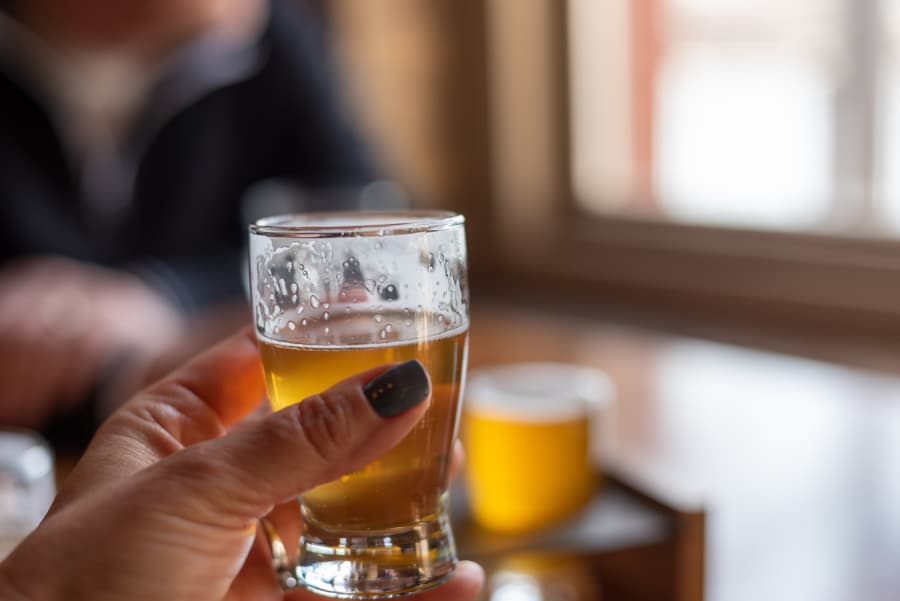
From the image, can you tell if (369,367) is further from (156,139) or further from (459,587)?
(156,139)

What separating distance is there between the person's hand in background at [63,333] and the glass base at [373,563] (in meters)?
0.88

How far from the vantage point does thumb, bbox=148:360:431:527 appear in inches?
22.4

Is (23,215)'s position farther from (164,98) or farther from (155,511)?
(155,511)

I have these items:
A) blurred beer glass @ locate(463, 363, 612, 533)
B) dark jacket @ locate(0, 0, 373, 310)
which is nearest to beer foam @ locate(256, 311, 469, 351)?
blurred beer glass @ locate(463, 363, 612, 533)

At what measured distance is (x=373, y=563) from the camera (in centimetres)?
68

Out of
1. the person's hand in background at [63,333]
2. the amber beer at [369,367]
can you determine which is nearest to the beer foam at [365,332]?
the amber beer at [369,367]

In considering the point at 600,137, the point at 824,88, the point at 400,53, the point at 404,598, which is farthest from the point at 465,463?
the point at 400,53

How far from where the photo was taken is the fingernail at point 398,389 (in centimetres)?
59

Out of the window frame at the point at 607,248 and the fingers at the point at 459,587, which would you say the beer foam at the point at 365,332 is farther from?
the window frame at the point at 607,248

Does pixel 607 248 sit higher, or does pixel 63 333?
pixel 63 333

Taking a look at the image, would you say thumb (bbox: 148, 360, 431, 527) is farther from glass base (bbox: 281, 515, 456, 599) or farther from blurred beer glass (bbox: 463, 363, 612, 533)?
blurred beer glass (bbox: 463, 363, 612, 533)

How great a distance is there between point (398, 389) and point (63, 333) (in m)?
1.15

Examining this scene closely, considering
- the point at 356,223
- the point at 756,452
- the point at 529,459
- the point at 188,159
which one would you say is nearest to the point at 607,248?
the point at 188,159

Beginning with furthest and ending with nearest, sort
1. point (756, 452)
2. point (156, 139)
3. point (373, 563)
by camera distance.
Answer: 1. point (156, 139)
2. point (756, 452)
3. point (373, 563)
